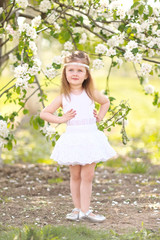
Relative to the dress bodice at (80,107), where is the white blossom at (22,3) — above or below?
above

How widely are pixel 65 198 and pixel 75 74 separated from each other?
1724 millimetres

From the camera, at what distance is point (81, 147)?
3406mm

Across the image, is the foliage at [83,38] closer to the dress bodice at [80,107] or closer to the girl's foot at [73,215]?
the dress bodice at [80,107]

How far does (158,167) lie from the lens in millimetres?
6707

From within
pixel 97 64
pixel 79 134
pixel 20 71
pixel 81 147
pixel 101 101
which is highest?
pixel 97 64

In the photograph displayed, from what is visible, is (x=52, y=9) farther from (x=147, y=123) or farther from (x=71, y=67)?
(x=147, y=123)

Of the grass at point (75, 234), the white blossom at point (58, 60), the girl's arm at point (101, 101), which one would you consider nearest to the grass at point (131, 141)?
the girl's arm at point (101, 101)

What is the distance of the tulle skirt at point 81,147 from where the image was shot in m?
3.40

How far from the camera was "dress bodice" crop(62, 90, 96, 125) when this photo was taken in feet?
11.6

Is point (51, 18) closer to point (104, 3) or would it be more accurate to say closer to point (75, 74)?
point (104, 3)

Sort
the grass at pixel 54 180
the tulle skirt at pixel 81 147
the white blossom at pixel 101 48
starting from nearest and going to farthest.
→ the tulle skirt at pixel 81 147 < the white blossom at pixel 101 48 < the grass at pixel 54 180

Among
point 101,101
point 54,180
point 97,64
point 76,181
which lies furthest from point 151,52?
point 54,180

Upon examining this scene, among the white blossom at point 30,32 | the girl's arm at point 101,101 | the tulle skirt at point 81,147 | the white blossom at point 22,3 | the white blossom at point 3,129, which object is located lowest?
the tulle skirt at point 81,147

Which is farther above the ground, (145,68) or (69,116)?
(145,68)
